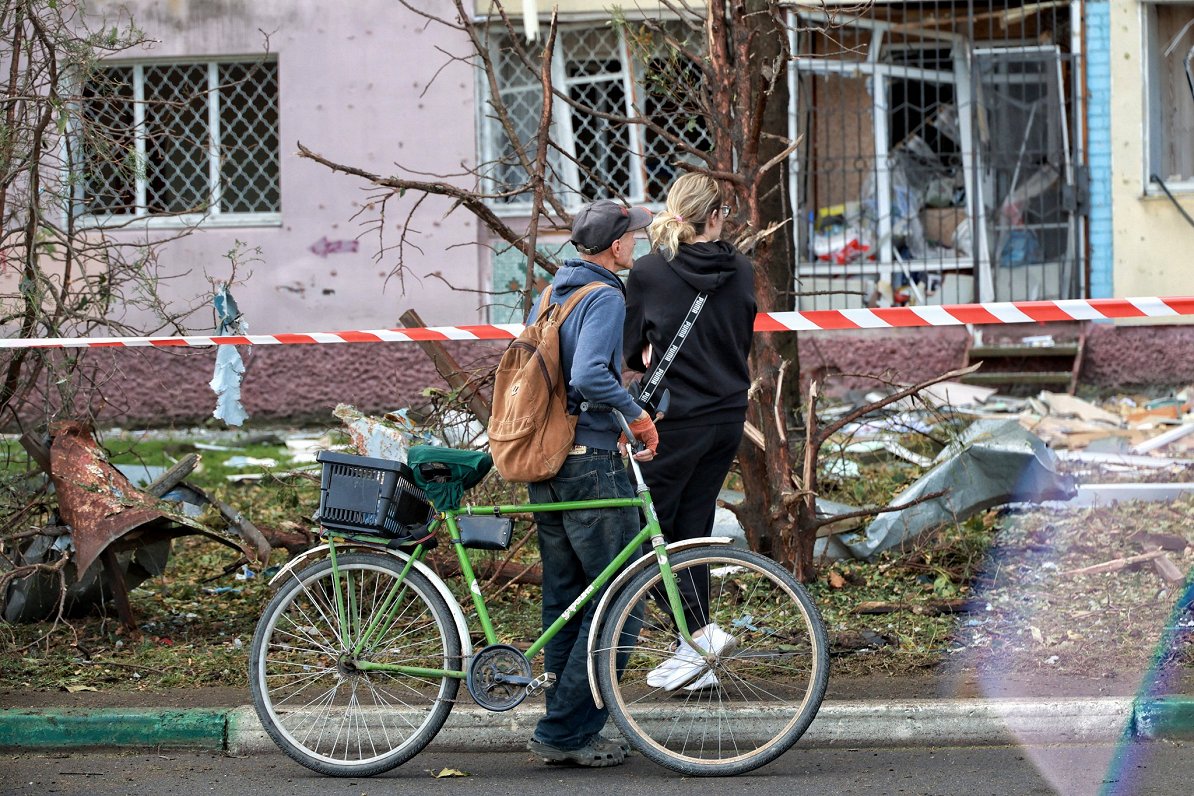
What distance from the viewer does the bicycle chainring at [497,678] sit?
4.40m

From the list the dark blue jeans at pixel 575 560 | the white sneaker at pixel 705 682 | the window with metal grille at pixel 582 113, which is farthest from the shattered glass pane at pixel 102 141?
the window with metal grille at pixel 582 113

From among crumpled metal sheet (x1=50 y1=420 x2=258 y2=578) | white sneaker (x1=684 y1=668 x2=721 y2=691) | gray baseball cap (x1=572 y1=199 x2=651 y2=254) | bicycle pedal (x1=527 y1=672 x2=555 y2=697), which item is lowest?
white sneaker (x1=684 y1=668 x2=721 y2=691)

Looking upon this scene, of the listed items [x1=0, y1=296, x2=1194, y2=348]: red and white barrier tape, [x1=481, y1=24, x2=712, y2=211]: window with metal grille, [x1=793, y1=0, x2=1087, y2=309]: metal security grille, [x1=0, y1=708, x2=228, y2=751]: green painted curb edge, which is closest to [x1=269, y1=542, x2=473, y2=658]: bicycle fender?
[x1=0, y1=708, x2=228, y2=751]: green painted curb edge

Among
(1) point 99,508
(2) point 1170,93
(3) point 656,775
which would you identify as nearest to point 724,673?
(3) point 656,775

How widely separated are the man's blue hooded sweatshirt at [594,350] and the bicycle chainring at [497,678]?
73 cm

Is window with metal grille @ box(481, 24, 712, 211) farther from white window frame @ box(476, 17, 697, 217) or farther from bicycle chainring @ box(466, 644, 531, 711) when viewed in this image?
bicycle chainring @ box(466, 644, 531, 711)

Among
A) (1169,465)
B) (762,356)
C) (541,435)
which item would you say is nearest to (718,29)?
(762,356)

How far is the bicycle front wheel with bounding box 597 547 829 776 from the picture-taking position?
432 centimetres

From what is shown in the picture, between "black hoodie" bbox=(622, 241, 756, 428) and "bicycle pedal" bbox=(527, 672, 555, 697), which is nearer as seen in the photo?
"bicycle pedal" bbox=(527, 672, 555, 697)

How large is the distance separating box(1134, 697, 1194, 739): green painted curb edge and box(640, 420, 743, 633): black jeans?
158cm

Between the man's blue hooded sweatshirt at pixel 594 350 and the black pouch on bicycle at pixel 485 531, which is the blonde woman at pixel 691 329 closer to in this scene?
the man's blue hooded sweatshirt at pixel 594 350

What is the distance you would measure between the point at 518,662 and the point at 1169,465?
6.12 metres

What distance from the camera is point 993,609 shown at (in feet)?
19.9

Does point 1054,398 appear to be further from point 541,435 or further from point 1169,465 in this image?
point 541,435
